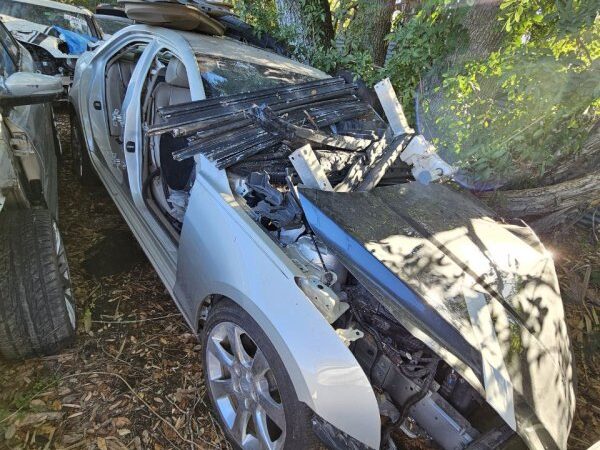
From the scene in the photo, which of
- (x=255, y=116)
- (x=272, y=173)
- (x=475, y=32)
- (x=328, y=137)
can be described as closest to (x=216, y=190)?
(x=272, y=173)

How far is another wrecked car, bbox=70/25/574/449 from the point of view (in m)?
1.50

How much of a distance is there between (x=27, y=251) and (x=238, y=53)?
78.3 inches

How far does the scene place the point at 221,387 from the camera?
206 cm

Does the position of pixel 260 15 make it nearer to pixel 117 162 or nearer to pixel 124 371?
pixel 117 162

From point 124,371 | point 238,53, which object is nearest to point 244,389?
point 124,371

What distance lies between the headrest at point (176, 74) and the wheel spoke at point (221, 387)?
1932 millimetres

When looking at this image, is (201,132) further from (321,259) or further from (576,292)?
(576,292)

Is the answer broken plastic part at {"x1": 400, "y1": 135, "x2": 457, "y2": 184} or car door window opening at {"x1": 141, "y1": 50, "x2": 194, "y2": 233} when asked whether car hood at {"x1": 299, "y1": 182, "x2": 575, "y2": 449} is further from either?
car door window opening at {"x1": 141, "y1": 50, "x2": 194, "y2": 233}

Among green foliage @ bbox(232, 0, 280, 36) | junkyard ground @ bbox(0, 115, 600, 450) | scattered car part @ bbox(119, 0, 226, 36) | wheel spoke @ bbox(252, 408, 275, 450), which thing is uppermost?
green foliage @ bbox(232, 0, 280, 36)

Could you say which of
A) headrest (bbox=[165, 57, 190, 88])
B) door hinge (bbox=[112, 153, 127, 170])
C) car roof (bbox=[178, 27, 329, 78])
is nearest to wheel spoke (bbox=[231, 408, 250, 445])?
headrest (bbox=[165, 57, 190, 88])

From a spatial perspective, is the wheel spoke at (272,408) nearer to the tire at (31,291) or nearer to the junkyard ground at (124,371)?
the junkyard ground at (124,371)

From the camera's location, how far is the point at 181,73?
8.96 ft

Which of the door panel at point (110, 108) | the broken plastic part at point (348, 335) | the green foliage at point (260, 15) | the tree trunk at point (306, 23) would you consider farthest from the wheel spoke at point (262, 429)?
the green foliage at point (260, 15)

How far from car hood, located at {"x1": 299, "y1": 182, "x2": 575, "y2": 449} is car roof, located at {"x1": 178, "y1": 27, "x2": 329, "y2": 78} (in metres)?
1.54
